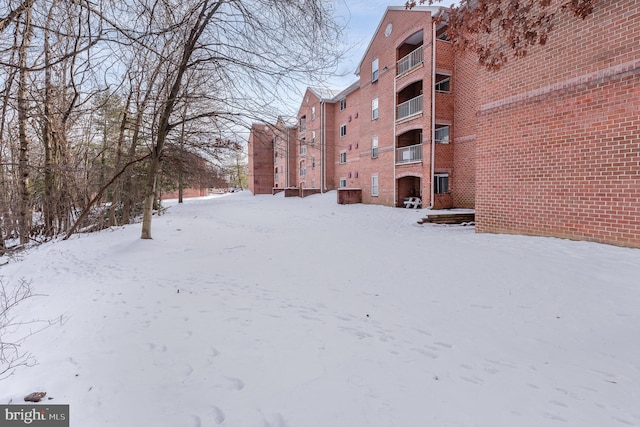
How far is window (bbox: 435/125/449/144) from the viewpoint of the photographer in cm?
1754

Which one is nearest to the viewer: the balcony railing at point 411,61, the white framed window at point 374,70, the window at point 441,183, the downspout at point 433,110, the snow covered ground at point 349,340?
Answer: the snow covered ground at point 349,340

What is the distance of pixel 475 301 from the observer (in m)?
4.83

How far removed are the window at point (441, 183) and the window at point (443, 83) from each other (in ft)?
15.3

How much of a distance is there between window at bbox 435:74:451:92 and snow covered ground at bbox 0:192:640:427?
12.9 m

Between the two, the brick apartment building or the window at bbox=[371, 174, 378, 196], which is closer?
the brick apartment building

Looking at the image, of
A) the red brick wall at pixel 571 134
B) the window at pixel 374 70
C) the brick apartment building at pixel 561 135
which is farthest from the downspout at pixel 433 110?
the red brick wall at pixel 571 134

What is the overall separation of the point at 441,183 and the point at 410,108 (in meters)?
4.90

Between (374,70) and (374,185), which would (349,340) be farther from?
(374,70)

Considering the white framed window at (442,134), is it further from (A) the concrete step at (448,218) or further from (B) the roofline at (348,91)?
(B) the roofline at (348,91)

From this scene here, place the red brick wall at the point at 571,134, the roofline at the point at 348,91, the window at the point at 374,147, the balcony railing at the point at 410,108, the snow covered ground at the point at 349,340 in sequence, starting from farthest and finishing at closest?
the roofline at the point at 348,91 < the window at the point at 374,147 < the balcony railing at the point at 410,108 < the red brick wall at the point at 571,134 < the snow covered ground at the point at 349,340

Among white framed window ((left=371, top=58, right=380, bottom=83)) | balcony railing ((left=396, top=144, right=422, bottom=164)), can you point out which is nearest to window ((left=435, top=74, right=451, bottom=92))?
balcony railing ((left=396, top=144, right=422, bottom=164))

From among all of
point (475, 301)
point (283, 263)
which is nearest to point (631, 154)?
point (475, 301)

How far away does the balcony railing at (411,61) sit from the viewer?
59.5ft

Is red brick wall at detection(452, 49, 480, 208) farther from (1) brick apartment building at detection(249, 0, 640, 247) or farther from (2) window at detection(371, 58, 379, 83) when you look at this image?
(2) window at detection(371, 58, 379, 83)
